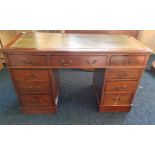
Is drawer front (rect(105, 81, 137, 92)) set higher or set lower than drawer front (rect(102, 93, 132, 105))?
higher

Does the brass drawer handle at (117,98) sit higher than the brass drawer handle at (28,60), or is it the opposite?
the brass drawer handle at (28,60)

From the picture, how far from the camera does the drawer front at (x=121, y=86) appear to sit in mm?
1309

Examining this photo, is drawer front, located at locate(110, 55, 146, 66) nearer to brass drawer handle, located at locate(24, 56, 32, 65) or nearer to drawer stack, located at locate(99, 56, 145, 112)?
drawer stack, located at locate(99, 56, 145, 112)

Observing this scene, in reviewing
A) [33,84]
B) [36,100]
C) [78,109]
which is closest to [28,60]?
[33,84]

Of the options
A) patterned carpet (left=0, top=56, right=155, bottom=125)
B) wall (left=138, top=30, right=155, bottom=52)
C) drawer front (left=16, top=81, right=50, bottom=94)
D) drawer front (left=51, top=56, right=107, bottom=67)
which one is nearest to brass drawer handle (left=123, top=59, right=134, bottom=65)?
drawer front (left=51, top=56, right=107, bottom=67)

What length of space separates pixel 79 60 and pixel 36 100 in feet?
2.16

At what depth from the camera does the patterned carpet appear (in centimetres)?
143

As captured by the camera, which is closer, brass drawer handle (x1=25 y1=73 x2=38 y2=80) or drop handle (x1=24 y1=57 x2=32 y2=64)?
drop handle (x1=24 y1=57 x2=32 y2=64)

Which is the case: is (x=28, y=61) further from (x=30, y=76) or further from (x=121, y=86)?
(x=121, y=86)

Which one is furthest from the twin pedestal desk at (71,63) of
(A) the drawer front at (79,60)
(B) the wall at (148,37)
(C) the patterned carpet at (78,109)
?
(B) the wall at (148,37)

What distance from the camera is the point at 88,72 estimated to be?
8.02 feet

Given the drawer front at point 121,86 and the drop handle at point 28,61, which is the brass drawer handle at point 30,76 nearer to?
the drop handle at point 28,61

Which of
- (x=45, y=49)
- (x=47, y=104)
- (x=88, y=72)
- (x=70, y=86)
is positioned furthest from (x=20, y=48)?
(x=88, y=72)
